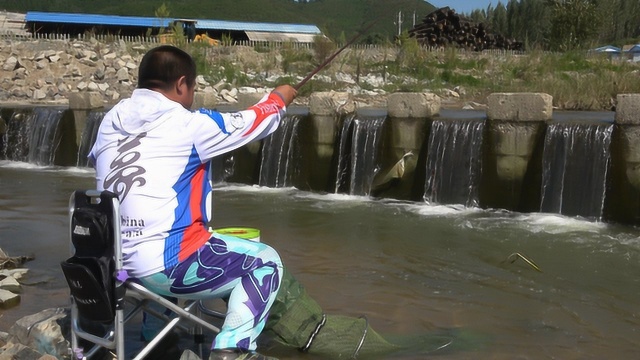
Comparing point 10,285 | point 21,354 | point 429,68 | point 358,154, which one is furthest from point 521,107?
point 429,68

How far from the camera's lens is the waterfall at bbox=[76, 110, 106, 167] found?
1538cm

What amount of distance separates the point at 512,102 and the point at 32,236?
19.4ft

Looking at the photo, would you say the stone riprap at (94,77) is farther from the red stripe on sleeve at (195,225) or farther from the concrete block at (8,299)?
the red stripe on sleeve at (195,225)

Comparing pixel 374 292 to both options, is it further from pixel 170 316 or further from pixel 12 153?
pixel 12 153

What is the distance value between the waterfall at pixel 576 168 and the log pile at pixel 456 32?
2766 centimetres

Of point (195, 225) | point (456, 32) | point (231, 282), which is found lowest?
point (231, 282)

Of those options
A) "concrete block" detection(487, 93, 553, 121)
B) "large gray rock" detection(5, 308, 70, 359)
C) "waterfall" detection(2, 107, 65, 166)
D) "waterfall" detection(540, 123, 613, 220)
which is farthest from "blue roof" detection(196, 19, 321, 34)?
"large gray rock" detection(5, 308, 70, 359)

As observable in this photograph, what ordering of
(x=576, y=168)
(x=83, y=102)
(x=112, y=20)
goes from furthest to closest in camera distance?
(x=112, y=20), (x=83, y=102), (x=576, y=168)

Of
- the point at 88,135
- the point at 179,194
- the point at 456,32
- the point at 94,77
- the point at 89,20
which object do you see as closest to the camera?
the point at 179,194

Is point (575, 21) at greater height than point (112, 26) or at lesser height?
greater

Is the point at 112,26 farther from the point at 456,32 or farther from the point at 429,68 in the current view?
the point at 429,68

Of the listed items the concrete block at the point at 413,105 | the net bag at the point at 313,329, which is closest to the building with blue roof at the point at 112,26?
the concrete block at the point at 413,105

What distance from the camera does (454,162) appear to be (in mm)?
11172

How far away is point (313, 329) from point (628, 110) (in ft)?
21.4
